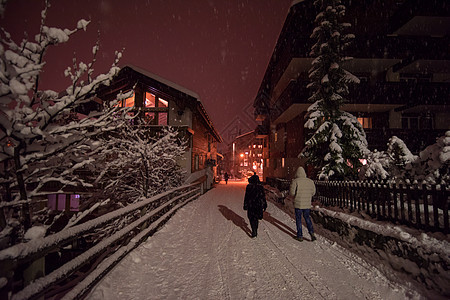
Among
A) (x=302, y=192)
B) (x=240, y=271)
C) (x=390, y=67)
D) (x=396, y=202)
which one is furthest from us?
(x=390, y=67)

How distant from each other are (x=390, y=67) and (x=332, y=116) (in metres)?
11.1

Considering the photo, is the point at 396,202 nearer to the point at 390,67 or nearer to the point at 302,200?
the point at 302,200

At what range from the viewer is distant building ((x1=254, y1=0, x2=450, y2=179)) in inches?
606

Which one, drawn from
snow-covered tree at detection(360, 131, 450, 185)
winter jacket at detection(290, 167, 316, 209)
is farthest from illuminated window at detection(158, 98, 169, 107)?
snow-covered tree at detection(360, 131, 450, 185)

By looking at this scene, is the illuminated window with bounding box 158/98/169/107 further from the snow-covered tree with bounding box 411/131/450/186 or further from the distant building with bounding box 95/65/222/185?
the snow-covered tree with bounding box 411/131/450/186

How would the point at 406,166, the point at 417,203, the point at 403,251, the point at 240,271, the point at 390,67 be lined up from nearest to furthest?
the point at 403,251 → the point at 240,271 → the point at 417,203 → the point at 406,166 → the point at 390,67

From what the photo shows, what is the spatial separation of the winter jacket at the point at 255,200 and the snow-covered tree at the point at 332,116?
19.5ft

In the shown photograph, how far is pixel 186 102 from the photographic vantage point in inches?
695

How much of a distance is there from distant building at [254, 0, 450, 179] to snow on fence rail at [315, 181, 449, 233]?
10100 mm

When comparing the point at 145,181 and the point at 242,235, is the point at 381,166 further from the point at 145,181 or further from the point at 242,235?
the point at 145,181

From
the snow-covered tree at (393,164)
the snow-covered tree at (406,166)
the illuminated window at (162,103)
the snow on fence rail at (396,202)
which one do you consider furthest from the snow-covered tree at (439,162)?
the illuminated window at (162,103)

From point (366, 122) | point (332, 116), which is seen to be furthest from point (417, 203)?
point (366, 122)

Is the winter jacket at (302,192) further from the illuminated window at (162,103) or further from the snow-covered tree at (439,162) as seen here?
the illuminated window at (162,103)

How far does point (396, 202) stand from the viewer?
4.98 m
